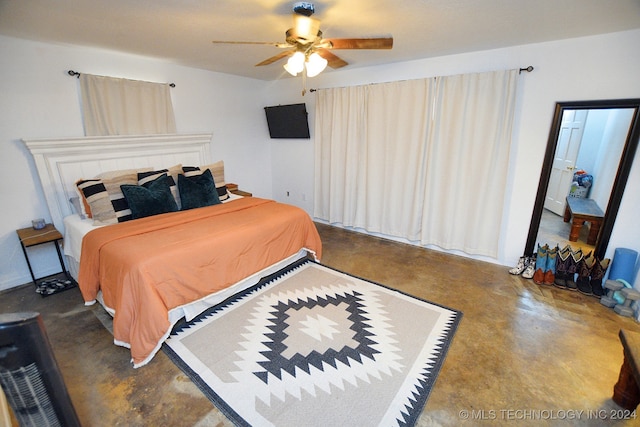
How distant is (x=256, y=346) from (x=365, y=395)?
2.81 ft

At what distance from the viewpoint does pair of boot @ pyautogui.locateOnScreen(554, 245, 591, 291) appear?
112 inches

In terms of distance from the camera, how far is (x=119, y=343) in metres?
2.03

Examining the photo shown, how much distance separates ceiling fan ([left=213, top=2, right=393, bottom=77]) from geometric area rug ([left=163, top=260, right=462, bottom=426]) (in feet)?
6.63

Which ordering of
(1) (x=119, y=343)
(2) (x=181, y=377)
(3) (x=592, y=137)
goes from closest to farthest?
(2) (x=181, y=377) < (1) (x=119, y=343) < (3) (x=592, y=137)

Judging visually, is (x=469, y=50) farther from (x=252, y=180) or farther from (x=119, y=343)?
(x=119, y=343)

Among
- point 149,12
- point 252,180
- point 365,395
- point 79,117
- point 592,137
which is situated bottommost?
point 365,395

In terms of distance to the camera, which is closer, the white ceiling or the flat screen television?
the white ceiling

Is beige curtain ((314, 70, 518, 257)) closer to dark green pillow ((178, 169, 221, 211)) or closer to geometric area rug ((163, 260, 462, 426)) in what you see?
geometric area rug ((163, 260, 462, 426))

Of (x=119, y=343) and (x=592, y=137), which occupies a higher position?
(x=592, y=137)

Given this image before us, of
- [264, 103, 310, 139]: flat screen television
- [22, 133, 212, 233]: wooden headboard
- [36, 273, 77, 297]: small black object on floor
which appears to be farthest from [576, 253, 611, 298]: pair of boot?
[36, 273, 77, 297]: small black object on floor

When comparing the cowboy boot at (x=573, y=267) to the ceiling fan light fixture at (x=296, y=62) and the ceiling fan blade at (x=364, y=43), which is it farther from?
the ceiling fan light fixture at (x=296, y=62)

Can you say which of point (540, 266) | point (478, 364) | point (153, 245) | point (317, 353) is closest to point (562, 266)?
point (540, 266)

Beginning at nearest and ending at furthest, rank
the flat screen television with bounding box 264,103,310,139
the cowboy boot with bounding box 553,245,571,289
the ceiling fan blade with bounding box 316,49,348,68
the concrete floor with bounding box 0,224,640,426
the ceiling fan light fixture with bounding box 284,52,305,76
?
the concrete floor with bounding box 0,224,640,426 < the ceiling fan light fixture with bounding box 284,52,305,76 < the ceiling fan blade with bounding box 316,49,348,68 < the cowboy boot with bounding box 553,245,571,289 < the flat screen television with bounding box 264,103,310,139

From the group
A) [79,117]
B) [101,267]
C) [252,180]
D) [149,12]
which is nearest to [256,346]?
[101,267]
